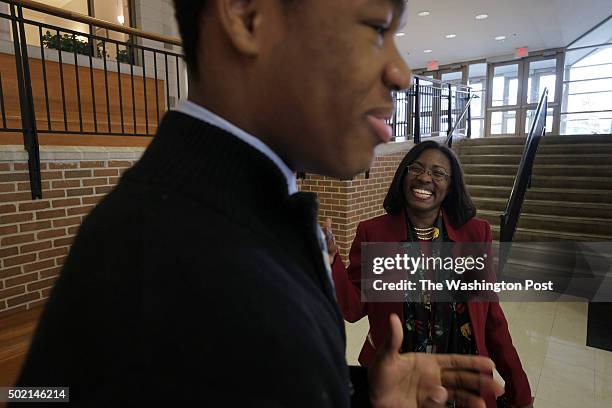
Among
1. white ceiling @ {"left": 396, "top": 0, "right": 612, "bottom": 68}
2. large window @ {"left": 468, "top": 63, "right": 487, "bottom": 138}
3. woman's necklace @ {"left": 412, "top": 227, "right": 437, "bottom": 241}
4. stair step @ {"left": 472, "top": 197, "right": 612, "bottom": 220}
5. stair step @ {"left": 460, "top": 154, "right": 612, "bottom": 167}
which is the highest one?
white ceiling @ {"left": 396, "top": 0, "right": 612, "bottom": 68}

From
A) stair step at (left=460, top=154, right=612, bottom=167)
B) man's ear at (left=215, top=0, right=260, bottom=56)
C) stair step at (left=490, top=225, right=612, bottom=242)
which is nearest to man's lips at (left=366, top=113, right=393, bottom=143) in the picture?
man's ear at (left=215, top=0, right=260, bottom=56)

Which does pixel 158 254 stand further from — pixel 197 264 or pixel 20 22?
pixel 20 22

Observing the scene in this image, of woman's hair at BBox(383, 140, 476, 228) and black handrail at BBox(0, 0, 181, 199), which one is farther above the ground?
black handrail at BBox(0, 0, 181, 199)

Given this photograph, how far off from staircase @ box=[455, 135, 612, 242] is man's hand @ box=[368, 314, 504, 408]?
4.38 m

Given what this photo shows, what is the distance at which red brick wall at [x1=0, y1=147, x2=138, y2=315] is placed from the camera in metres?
2.49

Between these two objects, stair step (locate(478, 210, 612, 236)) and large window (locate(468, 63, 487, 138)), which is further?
large window (locate(468, 63, 487, 138))

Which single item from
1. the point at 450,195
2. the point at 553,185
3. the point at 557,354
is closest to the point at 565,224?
the point at 553,185

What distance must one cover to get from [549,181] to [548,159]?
0.60 metres

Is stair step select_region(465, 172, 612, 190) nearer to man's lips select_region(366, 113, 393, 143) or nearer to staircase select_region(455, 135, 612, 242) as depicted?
staircase select_region(455, 135, 612, 242)

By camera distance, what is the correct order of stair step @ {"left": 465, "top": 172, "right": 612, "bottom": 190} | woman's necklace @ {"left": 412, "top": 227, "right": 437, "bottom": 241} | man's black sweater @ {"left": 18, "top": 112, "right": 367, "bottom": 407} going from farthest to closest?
stair step @ {"left": 465, "top": 172, "right": 612, "bottom": 190}
woman's necklace @ {"left": 412, "top": 227, "right": 437, "bottom": 241}
man's black sweater @ {"left": 18, "top": 112, "right": 367, "bottom": 407}

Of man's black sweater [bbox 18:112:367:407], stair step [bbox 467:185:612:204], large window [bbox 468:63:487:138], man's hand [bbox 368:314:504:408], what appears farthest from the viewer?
large window [bbox 468:63:487:138]

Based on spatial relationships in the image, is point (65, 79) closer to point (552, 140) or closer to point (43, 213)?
point (43, 213)

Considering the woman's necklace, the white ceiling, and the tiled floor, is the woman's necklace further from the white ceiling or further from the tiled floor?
the white ceiling

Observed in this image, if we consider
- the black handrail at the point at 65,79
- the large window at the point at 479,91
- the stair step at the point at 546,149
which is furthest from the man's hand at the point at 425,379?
the large window at the point at 479,91
